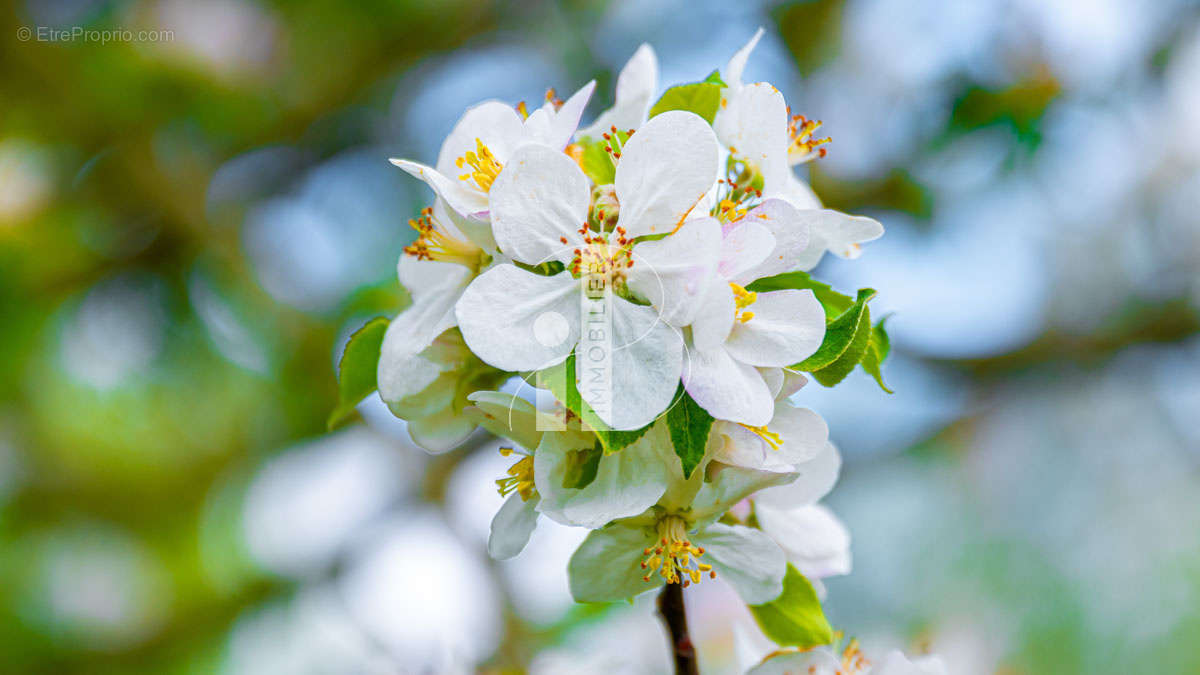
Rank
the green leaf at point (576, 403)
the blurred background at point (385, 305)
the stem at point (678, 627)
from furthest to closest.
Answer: the blurred background at point (385, 305)
the stem at point (678, 627)
the green leaf at point (576, 403)

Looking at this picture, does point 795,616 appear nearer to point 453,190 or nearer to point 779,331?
point 779,331

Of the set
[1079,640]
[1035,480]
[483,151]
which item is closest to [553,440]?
[483,151]

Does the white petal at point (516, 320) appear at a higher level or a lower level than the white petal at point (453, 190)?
lower

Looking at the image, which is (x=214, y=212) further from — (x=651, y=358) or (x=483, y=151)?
(x=651, y=358)

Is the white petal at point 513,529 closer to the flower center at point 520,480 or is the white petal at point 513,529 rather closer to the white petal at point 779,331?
the flower center at point 520,480

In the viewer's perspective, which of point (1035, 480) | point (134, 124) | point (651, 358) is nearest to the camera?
point (651, 358)

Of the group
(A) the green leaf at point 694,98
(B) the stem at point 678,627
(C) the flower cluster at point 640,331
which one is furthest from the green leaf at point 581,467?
(A) the green leaf at point 694,98

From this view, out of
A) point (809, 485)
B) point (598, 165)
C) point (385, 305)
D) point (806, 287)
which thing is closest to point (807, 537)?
point (809, 485)
